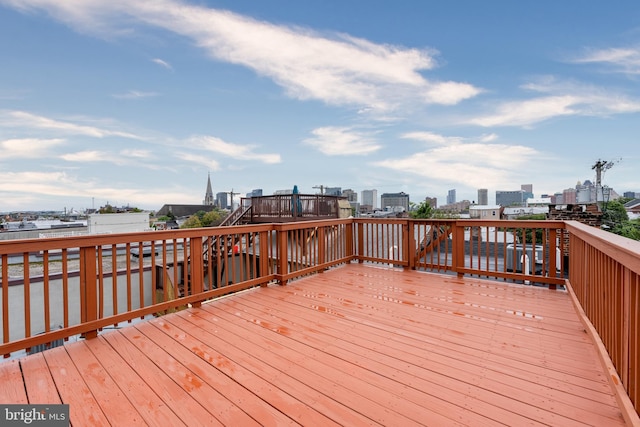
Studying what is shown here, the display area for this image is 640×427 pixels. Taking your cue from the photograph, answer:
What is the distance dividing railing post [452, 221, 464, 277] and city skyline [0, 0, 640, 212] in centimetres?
587

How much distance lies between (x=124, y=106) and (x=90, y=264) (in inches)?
435

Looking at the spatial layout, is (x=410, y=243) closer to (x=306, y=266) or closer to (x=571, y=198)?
(x=306, y=266)

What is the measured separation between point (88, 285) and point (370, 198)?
26.8 m

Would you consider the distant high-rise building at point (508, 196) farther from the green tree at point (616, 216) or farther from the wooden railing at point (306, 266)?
the wooden railing at point (306, 266)

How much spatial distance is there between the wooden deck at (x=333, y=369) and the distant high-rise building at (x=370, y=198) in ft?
81.1

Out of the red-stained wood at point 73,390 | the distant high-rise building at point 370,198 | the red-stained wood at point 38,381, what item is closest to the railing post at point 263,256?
the red-stained wood at point 73,390

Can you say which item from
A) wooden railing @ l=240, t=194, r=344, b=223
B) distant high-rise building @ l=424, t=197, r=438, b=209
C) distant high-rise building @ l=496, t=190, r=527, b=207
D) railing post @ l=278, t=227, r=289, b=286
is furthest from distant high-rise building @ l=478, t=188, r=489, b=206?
railing post @ l=278, t=227, r=289, b=286

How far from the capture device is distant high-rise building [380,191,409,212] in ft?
100

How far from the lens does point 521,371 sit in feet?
6.58

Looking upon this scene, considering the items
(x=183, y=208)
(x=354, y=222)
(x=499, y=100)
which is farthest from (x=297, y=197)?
(x=183, y=208)

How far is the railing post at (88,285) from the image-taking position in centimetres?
254

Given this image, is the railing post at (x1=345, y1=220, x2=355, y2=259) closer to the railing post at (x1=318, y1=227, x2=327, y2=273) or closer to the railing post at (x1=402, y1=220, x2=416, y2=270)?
A: the railing post at (x1=318, y1=227, x2=327, y2=273)

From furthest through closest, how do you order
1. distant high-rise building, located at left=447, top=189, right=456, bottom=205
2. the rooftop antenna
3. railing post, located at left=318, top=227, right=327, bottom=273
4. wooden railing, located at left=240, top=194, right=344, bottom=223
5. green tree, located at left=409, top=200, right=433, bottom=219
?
distant high-rise building, located at left=447, top=189, right=456, bottom=205
green tree, located at left=409, top=200, right=433, bottom=219
wooden railing, located at left=240, top=194, right=344, bottom=223
the rooftop antenna
railing post, located at left=318, top=227, right=327, bottom=273

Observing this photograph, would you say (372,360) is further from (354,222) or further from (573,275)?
(354,222)
